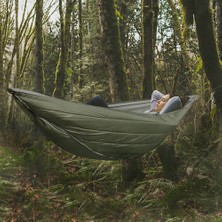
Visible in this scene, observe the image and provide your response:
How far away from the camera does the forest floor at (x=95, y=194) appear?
11.7 ft

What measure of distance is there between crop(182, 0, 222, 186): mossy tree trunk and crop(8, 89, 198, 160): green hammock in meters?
0.73

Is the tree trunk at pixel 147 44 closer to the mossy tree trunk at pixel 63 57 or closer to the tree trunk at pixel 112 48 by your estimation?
the tree trunk at pixel 112 48

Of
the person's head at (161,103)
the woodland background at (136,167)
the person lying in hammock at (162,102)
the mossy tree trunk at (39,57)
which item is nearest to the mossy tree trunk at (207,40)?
the woodland background at (136,167)

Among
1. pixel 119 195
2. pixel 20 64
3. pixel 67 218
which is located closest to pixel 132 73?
pixel 20 64

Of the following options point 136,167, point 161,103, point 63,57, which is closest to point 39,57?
point 63,57

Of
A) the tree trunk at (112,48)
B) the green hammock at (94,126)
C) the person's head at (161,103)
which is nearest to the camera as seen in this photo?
the green hammock at (94,126)

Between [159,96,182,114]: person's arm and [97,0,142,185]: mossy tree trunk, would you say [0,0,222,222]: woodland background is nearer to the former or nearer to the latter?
[97,0,142,185]: mossy tree trunk

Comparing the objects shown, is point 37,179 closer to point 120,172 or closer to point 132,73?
point 120,172

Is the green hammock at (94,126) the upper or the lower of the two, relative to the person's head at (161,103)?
lower

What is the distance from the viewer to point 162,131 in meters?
3.19

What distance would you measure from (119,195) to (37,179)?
113 cm

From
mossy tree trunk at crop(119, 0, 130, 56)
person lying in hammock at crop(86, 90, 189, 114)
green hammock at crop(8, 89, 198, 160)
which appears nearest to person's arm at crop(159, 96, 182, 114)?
person lying in hammock at crop(86, 90, 189, 114)

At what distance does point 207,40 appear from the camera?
3459mm

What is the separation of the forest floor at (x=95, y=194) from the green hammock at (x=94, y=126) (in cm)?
73
